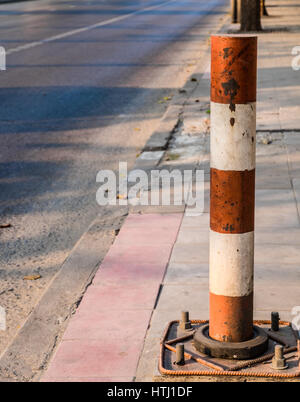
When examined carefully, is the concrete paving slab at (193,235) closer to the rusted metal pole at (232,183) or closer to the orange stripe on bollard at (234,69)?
the rusted metal pole at (232,183)

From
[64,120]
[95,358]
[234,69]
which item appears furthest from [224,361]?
[64,120]

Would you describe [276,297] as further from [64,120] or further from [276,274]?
[64,120]

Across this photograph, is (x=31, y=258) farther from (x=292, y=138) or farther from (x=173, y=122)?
(x=173, y=122)

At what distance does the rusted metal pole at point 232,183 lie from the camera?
308 cm

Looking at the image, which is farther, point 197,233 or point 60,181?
point 60,181

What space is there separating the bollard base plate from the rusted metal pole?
122mm

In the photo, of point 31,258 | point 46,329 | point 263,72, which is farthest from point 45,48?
point 46,329

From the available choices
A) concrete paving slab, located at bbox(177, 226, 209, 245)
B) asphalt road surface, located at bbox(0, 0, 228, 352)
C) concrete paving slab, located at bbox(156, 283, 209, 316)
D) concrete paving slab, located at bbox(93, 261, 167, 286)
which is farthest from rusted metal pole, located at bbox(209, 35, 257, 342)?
concrete paving slab, located at bbox(177, 226, 209, 245)

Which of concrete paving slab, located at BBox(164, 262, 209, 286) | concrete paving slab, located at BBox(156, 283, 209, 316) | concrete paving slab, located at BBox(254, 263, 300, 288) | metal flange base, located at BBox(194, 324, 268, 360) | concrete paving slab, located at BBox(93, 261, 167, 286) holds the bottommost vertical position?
concrete paving slab, located at BBox(93, 261, 167, 286)

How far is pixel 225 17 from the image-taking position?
27297 millimetres

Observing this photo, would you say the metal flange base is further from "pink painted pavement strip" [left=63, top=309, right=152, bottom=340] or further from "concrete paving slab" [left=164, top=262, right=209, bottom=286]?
"concrete paving slab" [left=164, top=262, right=209, bottom=286]

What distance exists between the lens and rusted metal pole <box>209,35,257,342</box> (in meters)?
3.08

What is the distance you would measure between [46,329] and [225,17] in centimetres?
2470

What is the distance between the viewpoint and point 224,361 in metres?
3.35
